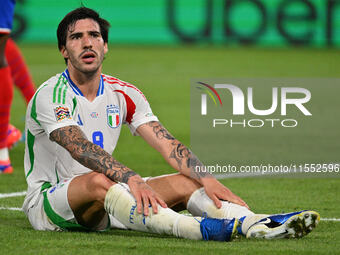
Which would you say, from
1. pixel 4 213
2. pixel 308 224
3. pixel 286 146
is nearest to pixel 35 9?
pixel 286 146

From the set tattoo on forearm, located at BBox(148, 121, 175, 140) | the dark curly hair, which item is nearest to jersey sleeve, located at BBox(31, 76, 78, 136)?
the dark curly hair

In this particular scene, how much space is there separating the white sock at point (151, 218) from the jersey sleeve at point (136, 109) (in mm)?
732

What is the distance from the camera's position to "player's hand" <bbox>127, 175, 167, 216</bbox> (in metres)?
4.13

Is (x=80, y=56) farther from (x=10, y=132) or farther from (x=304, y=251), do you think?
(x=10, y=132)

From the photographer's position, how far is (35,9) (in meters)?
20.7

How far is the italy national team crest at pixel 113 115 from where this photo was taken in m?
4.68

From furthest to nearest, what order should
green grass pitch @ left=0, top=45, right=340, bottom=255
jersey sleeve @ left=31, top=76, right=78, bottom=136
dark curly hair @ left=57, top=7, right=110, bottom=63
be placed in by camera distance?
dark curly hair @ left=57, top=7, right=110, bottom=63 → jersey sleeve @ left=31, top=76, right=78, bottom=136 → green grass pitch @ left=0, top=45, right=340, bottom=255

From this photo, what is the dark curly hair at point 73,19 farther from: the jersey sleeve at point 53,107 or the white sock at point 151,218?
the white sock at point 151,218

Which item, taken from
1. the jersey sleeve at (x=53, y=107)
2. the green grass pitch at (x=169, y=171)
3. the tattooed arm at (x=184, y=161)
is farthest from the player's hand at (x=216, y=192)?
the jersey sleeve at (x=53, y=107)

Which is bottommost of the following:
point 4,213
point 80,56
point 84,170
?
point 4,213

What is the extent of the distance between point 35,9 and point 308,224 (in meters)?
17.4

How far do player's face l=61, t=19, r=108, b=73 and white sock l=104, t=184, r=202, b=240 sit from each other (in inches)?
30.9

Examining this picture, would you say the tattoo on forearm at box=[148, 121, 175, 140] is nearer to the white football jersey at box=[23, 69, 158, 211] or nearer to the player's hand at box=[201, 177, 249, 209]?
the white football jersey at box=[23, 69, 158, 211]

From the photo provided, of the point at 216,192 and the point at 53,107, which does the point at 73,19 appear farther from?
the point at 216,192
